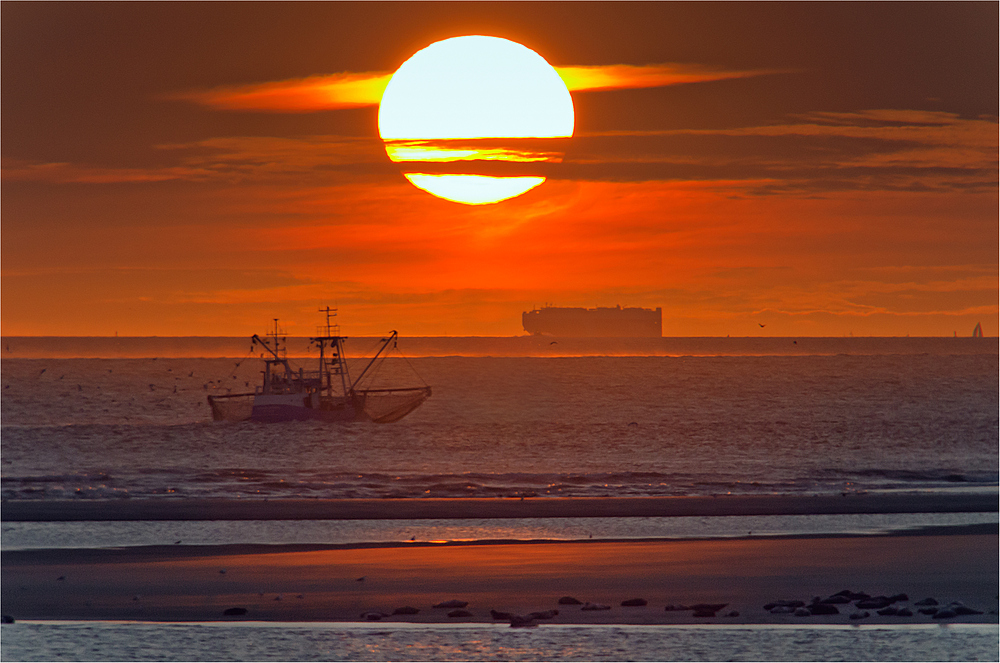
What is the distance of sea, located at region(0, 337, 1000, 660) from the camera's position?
604 inches

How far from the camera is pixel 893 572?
20.3m

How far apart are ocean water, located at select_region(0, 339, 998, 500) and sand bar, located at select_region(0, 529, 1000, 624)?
36.3ft

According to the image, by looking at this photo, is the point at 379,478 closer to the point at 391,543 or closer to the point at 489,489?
the point at 489,489

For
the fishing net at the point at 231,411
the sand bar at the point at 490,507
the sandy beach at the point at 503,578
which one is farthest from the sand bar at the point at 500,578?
the fishing net at the point at 231,411

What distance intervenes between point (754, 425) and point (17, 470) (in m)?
47.7

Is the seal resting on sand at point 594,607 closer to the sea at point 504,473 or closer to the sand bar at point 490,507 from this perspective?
the sea at point 504,473

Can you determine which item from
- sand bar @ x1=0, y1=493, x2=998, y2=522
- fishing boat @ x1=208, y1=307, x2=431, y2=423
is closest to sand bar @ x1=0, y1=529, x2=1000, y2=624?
sand bar @ x1=0, y1=493, x2=998, y2=522

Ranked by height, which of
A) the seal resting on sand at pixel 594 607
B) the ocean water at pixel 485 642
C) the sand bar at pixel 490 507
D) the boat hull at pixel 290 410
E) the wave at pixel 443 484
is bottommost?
the ocean water at pixel 485 642

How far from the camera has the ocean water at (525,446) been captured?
122 ft

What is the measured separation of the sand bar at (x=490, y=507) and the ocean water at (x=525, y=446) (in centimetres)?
200

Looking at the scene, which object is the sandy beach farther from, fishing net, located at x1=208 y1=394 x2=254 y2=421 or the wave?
fishing net, located at x1=208 y1=394 x2=254 y2=421

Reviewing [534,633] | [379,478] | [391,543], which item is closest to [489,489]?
[379,478]

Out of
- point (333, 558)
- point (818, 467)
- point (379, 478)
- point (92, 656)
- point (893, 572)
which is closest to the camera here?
point (92, 656)

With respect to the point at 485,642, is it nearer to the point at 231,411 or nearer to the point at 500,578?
the point at 500,578
